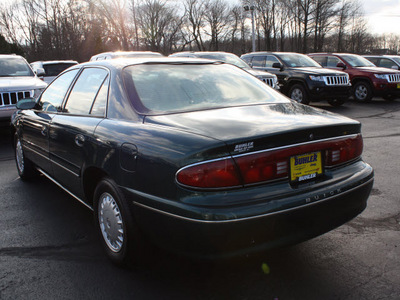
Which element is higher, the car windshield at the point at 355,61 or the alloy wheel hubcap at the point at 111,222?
the car windshield at the point at 355,61

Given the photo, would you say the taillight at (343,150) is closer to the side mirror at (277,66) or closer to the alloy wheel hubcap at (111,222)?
the alloy wheel hubcap at (111,222)

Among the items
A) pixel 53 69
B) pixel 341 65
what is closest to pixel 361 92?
pixel 341 65

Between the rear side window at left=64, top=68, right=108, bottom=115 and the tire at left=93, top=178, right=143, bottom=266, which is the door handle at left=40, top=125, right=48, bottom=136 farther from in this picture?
the tire at left=93, top=178, right=143, bottom=266

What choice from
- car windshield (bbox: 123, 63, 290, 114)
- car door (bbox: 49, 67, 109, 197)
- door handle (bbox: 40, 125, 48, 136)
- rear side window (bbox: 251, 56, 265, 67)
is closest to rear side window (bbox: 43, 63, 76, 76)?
rear side window (bbox: 251, 56, 265, 67)

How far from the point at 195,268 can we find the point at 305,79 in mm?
10008

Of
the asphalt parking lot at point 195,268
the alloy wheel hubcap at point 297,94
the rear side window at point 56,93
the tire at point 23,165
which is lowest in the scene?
the asphalt parking lot at point 195,268

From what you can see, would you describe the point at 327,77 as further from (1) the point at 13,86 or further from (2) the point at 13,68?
(2) the point at 13,68

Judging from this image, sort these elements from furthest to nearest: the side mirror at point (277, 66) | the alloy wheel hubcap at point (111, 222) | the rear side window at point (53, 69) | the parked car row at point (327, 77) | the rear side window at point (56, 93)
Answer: the rear side window at point (53, 69)
the side mirror at point (277, 66)
the parked car row at point (327, 77)
the rear side window at point (56, 93)
the alloy wheel hubcap at point (111, 222)

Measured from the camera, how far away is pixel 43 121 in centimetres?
393

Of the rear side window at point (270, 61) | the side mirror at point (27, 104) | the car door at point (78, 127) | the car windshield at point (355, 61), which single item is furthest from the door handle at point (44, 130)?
the car windshield at point (355, 61)

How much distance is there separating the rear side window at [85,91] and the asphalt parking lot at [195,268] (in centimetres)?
110

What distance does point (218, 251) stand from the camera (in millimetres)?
2049

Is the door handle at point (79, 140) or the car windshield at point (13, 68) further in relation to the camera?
the car windshield at point (13, 68)

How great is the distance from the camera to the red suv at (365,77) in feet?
42.4
